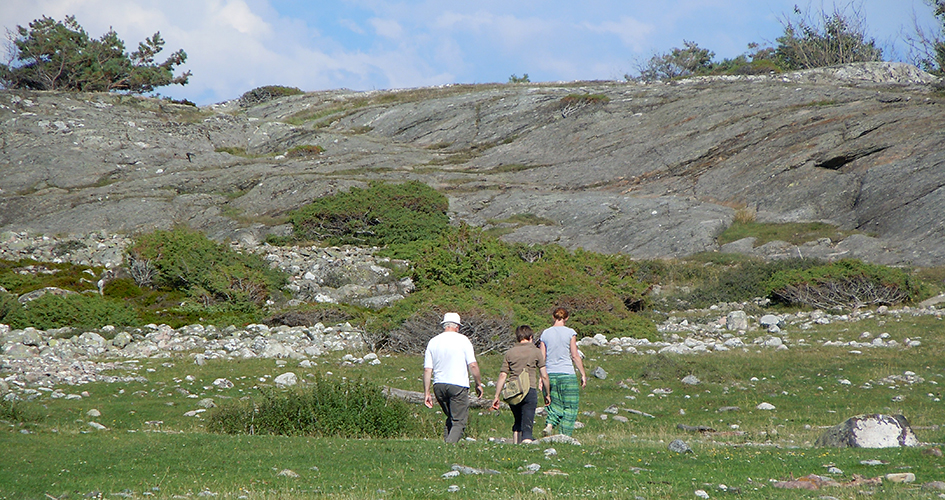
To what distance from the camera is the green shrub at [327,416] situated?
10.7 metres

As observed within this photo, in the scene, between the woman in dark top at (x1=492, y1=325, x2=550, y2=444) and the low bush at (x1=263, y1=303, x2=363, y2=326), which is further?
the low bush at (x1=263, y1=303, x2=363, y2=326)

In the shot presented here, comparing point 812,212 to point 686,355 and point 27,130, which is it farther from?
point 27,130

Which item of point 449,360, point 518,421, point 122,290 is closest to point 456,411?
point 449,360

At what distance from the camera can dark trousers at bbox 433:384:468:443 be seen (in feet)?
30.7

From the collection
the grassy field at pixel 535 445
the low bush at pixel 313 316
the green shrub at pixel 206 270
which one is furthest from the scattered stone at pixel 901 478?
the green shrub at pixel 206 270

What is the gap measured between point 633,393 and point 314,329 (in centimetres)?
970

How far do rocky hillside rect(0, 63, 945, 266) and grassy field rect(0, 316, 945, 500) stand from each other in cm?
1490

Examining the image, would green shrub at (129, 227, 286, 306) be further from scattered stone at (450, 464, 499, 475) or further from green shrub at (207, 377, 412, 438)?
scattered stone at (450, 464, 499, 475)

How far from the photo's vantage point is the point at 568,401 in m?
10.4

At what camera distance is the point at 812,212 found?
3428 cm

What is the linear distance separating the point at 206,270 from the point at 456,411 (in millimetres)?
19290

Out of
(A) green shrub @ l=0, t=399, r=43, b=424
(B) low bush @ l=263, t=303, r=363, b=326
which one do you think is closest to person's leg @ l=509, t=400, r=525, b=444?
(A) green shrub @ l=0, t=399, r=43, b=424

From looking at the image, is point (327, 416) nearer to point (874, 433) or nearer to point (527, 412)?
point (527, 412)

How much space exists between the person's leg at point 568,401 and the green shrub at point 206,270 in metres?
16.7
